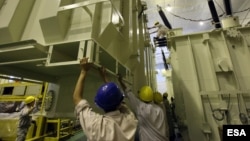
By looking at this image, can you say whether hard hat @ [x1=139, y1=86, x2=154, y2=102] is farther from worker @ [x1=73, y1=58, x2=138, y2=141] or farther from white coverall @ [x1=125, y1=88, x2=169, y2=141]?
worker @ [x1=73, y1=58, x2=138, y2=141]

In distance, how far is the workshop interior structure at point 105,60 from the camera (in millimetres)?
1782

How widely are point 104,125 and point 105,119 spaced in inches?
2.1

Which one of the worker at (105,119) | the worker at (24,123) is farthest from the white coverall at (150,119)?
the worker at (24,123)

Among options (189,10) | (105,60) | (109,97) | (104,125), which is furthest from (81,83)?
(189,10)

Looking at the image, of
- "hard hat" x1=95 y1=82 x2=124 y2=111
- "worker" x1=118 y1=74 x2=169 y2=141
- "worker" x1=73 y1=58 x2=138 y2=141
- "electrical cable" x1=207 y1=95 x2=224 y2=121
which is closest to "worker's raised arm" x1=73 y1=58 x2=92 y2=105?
"worker" x1=73 y1=58 x2=138 y2=141

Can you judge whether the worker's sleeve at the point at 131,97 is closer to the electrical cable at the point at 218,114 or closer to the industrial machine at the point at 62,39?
the industrial machine at the point at 62,39

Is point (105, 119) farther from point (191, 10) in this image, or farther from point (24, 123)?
point (191, 10)

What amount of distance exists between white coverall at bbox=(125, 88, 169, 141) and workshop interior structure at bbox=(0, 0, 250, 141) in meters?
0.36

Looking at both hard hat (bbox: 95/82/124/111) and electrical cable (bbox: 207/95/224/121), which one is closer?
hard hat (bbox: 95/82/124/111)

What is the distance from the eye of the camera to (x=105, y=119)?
1262 mm

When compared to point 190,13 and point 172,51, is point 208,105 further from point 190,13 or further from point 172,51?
point 190,13

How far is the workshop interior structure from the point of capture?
5.85 feet

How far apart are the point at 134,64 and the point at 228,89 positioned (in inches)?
78.1

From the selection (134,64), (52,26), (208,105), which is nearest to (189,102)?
(208,105)
